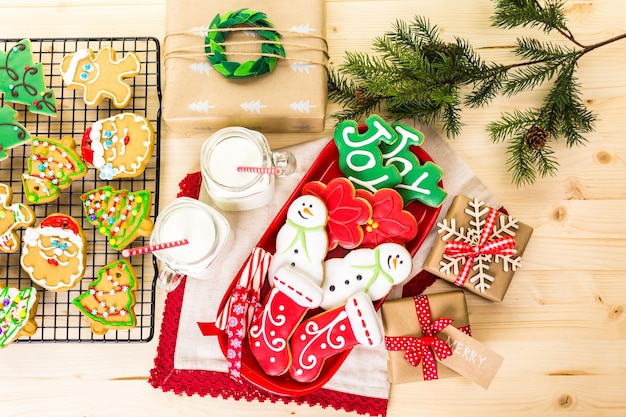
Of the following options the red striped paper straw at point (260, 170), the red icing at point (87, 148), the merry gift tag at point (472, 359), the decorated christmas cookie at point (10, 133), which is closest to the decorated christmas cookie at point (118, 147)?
the red icing at point (87, 148)

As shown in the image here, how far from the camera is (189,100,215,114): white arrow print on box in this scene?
97 cm

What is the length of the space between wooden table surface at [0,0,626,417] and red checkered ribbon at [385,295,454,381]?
0.27ft

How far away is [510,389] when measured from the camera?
103cm

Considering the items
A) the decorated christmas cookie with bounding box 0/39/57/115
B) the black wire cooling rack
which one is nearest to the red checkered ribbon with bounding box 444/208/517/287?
the black wire cooling rack

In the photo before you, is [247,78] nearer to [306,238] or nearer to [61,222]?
[306,238]

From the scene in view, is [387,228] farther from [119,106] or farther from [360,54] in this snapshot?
[119,106]

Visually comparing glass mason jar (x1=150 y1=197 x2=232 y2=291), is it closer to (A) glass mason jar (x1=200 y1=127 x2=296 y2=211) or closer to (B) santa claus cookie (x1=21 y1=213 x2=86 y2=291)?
(A) glass mason jar (x1=200 y1=127 x2=296 y2=211)

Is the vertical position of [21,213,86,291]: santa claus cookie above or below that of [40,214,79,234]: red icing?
below

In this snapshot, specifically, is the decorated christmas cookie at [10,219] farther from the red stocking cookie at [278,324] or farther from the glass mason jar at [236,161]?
the red stocking cookie at [278,324]

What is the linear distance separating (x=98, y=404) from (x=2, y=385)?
0.61 ft

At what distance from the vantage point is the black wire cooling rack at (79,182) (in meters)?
1.03

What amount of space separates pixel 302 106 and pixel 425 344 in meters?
0.47

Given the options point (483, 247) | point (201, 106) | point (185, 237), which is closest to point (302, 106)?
point (201, 106)

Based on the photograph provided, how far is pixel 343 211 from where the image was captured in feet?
3.09
